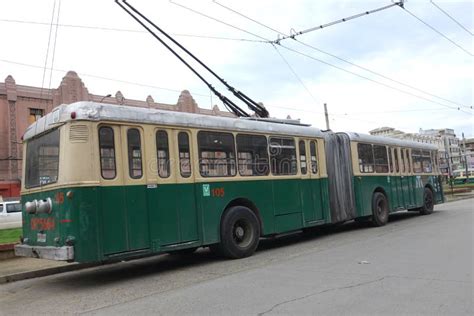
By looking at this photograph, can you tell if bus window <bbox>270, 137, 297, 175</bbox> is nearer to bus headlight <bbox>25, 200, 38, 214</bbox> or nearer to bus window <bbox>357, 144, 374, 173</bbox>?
bus window <bbox>357, 144, 374, 173</bbox>

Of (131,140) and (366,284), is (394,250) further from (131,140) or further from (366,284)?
(131,140)

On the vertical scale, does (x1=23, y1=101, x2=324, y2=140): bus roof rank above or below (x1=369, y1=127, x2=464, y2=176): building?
below

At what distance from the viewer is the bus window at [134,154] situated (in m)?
8.18

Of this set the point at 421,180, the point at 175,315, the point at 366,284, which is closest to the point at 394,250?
the point at 366,284

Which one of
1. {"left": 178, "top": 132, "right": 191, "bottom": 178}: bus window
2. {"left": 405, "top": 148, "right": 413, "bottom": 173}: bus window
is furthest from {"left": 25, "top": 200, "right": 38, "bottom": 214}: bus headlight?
{"left": 405, "top": 148, "right": 413, "bottom": 173}: bus window

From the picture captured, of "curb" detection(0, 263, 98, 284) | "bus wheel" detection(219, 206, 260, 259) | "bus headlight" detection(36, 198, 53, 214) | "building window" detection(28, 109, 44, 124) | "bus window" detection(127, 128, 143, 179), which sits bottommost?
"curb" detection(0, 263, 98, 284)

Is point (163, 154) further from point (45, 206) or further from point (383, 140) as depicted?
point (383, 140)

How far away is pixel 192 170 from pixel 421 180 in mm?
11657

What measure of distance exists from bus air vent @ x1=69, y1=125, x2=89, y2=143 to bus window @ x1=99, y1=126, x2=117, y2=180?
261 millimetres

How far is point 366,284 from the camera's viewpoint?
6.69 meters

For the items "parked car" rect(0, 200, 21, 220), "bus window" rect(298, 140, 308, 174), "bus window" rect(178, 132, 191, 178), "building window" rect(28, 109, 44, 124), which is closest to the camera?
"bus window" rect(178, 132, 191, 178)

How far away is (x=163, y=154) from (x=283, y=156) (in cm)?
365

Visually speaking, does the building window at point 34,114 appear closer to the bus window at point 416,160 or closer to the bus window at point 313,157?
the bus window at point 416,160

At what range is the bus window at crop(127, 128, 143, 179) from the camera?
8180 mm
